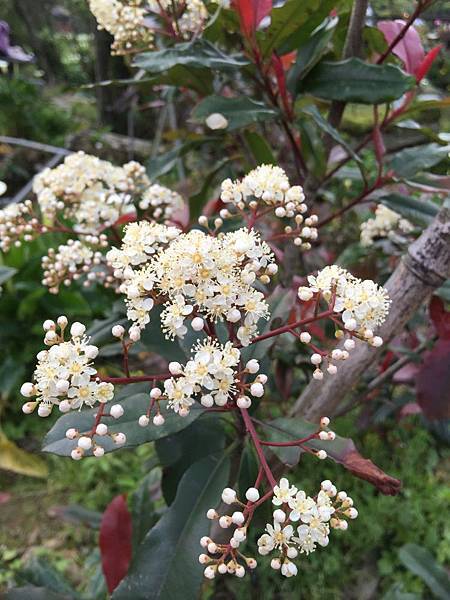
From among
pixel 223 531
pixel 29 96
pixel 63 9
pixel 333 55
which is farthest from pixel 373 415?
pixel 63 9

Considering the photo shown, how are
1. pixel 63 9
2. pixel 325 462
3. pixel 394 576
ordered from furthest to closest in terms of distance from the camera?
pixel 63 9 → pixel 325 462 → pixel 394 576

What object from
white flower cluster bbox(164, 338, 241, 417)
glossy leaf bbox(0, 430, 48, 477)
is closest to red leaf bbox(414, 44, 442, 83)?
white flower cluster bbox(164, 338, 241, 417)

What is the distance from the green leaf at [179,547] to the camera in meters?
0.62

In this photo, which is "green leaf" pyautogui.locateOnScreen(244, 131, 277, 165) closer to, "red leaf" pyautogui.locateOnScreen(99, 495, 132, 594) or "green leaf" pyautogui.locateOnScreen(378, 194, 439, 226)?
"green leaf" pyautogui.locateOnScreen(378, 194, 439, 226)

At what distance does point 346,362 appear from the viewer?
2.49 ft

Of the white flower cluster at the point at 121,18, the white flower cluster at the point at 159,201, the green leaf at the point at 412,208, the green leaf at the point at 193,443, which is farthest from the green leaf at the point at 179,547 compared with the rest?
the white flower cluster at the point at 121,18

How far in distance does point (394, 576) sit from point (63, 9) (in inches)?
217

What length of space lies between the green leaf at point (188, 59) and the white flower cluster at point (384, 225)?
1.56 feet

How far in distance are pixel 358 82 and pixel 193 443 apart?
2.03ft

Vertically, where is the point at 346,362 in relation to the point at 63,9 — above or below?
above

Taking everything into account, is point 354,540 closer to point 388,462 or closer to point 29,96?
point 388,462

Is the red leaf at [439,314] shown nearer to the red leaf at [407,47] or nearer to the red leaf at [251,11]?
the red leaf at [407,47]

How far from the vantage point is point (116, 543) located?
0.97 m

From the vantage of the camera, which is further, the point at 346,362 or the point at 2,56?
the point at 2,56
